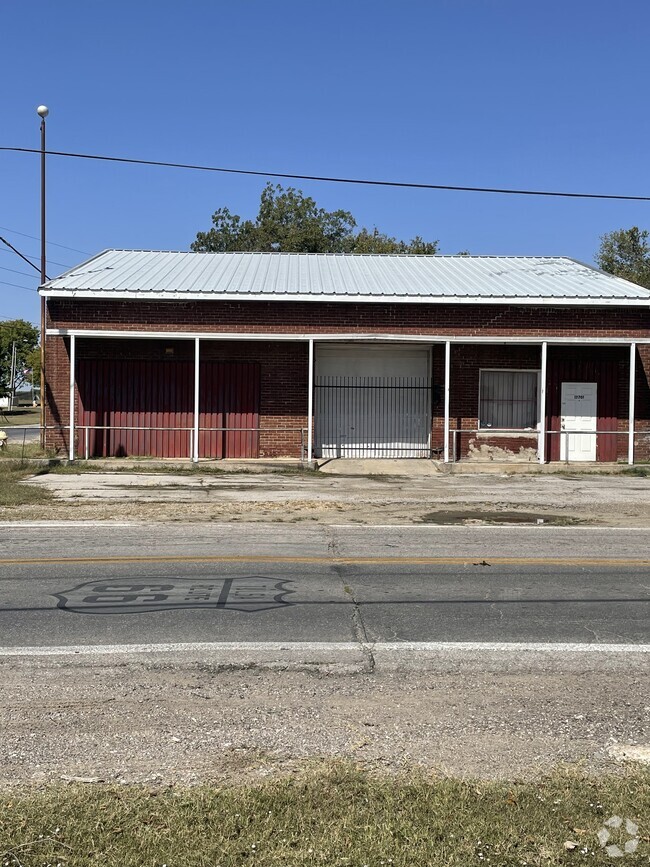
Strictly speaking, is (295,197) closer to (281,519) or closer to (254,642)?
(281,519)

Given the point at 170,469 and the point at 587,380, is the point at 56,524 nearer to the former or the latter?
the point at 170,469

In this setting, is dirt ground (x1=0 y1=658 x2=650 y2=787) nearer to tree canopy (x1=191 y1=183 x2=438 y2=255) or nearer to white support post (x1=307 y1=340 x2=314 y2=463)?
white support post (x1=307 y1=340 x2=314 y2=463)

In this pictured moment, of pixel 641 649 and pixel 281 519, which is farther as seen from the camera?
pixel 281 519

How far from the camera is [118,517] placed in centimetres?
1262

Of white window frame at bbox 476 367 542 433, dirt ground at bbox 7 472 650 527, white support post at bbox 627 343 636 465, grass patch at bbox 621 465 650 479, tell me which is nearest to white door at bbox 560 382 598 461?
white window frame at bbox 476 367 542 433

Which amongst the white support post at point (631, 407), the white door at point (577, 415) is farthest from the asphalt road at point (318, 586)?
the white door at point (577, 415)

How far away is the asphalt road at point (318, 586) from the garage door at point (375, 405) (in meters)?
11.9

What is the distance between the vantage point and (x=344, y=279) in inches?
961

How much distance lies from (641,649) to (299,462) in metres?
15.5

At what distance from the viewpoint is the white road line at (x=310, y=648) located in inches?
227

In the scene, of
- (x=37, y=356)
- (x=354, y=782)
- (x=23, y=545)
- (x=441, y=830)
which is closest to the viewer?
(x=441, y=830)

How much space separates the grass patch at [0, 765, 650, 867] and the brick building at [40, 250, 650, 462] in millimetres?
17544

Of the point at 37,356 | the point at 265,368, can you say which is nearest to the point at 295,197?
the point at 37,356

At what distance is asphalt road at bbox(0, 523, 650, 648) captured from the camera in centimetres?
632
